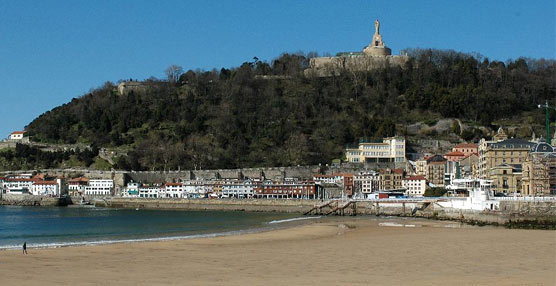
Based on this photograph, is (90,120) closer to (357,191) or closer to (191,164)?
(191,164)

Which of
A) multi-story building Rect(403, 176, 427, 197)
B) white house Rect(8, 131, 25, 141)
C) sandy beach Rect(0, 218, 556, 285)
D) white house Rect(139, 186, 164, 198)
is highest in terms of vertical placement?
white house Rect(8, 131, 25, 141)

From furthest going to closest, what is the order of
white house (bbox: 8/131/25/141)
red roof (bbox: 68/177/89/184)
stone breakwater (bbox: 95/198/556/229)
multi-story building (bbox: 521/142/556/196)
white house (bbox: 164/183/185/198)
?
white house (bbox: 8/131/25/141) → red roof (bbox: 68/177/89/184) → white house (bbox: 164/183/185/198) → multi-story building (bbox: 521/142/556/196) → stone breakwater (bbox: 95/198/556/229)

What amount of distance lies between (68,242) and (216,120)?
199 feet

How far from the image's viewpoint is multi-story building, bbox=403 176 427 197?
6933cm

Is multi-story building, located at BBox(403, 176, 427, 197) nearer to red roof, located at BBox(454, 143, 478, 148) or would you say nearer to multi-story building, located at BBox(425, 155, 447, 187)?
multi-story building, located at BBox(425, 155, 447, 187)

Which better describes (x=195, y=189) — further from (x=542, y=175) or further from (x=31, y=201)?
(x=542, y=175)

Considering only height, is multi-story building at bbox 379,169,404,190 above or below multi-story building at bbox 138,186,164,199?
above

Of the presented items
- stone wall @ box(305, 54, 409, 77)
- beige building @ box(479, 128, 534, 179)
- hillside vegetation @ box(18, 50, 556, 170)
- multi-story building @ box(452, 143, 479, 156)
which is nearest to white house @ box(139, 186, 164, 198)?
hillside vegetation @ box(18, 50, 556, 170)

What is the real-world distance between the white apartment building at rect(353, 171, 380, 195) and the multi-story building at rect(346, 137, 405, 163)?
5935 millimetres

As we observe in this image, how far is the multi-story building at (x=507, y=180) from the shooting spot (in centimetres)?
5503

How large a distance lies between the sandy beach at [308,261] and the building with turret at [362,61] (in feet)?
227

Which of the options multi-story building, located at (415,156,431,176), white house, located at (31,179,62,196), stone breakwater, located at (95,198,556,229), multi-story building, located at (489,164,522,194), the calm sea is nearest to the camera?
the calm sea

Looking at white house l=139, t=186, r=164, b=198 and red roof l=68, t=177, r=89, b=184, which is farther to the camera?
red roof l=68, t=177, r=89, b=184

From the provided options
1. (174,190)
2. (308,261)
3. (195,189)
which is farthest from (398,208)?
(174,190)
